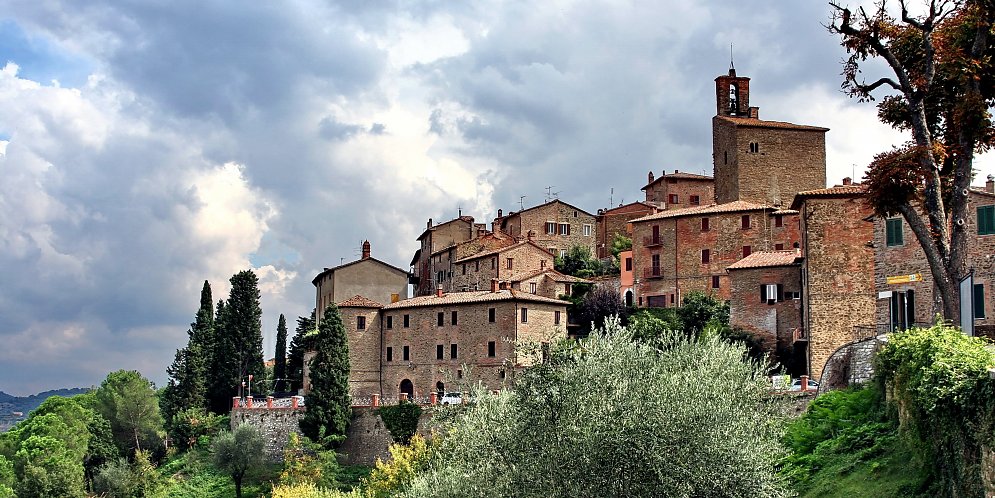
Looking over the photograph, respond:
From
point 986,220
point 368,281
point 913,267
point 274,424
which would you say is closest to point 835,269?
point 986,220

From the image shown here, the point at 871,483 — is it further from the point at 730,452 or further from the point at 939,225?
the point at 939,225

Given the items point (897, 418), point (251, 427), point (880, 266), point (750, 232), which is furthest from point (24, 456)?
point (897, 418)

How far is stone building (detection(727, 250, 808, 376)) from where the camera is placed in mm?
53906

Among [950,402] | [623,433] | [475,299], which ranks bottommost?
[623,433]

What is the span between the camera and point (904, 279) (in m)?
34.4

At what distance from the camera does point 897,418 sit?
77.4 ft

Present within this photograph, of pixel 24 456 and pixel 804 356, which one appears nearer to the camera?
pixel 804 356

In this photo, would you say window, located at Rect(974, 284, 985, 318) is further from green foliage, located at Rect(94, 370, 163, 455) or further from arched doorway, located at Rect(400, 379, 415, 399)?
green foliage, located at Rect(94, 370, 163, 455)

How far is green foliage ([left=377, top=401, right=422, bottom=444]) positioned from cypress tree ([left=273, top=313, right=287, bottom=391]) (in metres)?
22.1

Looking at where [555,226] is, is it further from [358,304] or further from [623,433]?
[623,433]

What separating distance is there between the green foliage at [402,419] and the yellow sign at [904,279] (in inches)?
1153

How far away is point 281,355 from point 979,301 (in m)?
56.5

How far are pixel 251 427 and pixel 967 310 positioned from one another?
148 ft

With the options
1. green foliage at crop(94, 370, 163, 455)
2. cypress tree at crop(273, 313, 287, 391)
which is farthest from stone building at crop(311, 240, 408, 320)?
green foliage at crop(94, 370, 163, 455)
